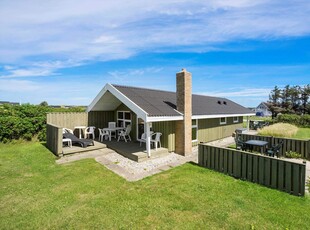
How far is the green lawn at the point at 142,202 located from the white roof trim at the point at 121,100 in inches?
120

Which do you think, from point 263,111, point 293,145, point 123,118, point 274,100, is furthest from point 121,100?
point 263,111

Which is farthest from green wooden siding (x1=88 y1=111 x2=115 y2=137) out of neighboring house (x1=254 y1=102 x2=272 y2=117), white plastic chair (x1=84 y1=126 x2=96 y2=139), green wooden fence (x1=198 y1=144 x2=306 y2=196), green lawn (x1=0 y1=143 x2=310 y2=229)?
neighboring house (x1=254 y1=102 x2=272 y2=117)

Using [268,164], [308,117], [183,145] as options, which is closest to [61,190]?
[183,145]

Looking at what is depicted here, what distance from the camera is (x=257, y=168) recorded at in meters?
6.34

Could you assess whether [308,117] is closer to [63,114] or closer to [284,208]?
[284,208]

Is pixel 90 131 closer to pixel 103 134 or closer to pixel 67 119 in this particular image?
pixel 103 134

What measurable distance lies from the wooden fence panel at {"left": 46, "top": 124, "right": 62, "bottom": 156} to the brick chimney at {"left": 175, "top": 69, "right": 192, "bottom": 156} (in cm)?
644

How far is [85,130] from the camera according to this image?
1347 cm

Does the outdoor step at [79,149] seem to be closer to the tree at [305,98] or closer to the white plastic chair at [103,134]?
the white plastic chair at [103,134]

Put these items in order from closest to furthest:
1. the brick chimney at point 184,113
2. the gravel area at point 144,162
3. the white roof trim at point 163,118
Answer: the gravel area at point 144,162 < the white roof trim at point 163,118 < the brick chimney at point 184,113

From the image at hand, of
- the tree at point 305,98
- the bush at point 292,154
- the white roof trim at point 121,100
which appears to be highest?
the tree at point 305,98

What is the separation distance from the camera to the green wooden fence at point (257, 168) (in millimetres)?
5473

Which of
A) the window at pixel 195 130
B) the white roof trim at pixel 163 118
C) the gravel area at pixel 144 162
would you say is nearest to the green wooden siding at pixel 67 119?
the gravel area at pixel 144 162

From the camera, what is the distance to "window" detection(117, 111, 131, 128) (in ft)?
43.7
